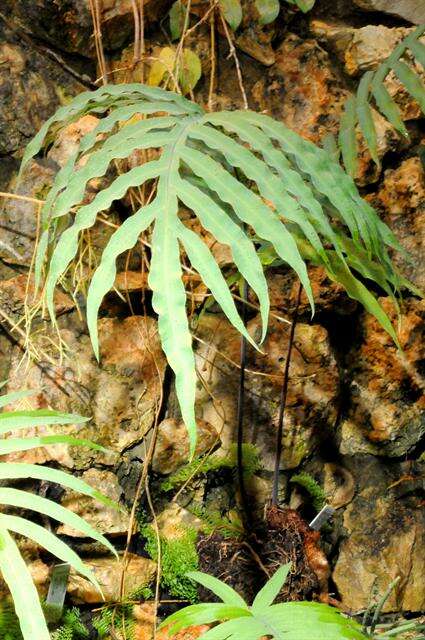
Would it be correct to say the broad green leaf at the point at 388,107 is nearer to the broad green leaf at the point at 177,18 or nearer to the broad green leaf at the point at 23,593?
the broad green leaf at the point at 177,18

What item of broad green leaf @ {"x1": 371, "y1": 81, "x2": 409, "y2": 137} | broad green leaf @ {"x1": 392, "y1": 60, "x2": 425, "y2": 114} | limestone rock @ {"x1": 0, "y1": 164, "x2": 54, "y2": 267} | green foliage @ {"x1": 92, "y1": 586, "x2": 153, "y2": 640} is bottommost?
green foliage @ {"x1": 92, "y1": 586, "x2": 153, "y2": 640}

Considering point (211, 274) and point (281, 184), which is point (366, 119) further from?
point (211, 274)

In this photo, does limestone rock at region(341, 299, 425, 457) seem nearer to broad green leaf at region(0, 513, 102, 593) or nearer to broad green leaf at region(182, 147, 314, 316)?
broad green leaf at region(182, 147, 314, 316)

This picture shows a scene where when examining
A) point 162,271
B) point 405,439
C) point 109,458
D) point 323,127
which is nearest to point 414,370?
point 405,439

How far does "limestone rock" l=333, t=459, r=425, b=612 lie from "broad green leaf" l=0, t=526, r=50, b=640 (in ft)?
3.42

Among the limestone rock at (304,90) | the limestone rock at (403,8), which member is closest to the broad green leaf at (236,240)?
the limestone rock at (304,90)

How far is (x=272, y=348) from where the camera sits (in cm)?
159

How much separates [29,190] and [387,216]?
89 cm

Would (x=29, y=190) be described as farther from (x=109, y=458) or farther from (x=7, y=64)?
(x=109, y=458)

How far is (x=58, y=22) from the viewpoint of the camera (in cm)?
163

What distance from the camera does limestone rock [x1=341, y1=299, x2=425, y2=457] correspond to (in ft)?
5.44

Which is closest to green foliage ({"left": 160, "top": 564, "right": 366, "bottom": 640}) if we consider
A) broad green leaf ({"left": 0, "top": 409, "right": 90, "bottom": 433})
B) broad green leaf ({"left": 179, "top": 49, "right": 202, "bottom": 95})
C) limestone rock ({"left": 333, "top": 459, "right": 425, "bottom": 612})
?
broad green leaf ({"left": 0, "top": 409, "right": 90, "bottom": 433})

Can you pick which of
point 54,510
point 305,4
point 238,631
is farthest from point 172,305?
point 305,4

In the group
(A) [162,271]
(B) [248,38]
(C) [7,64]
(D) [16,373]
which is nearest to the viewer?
(A) [162,271]
